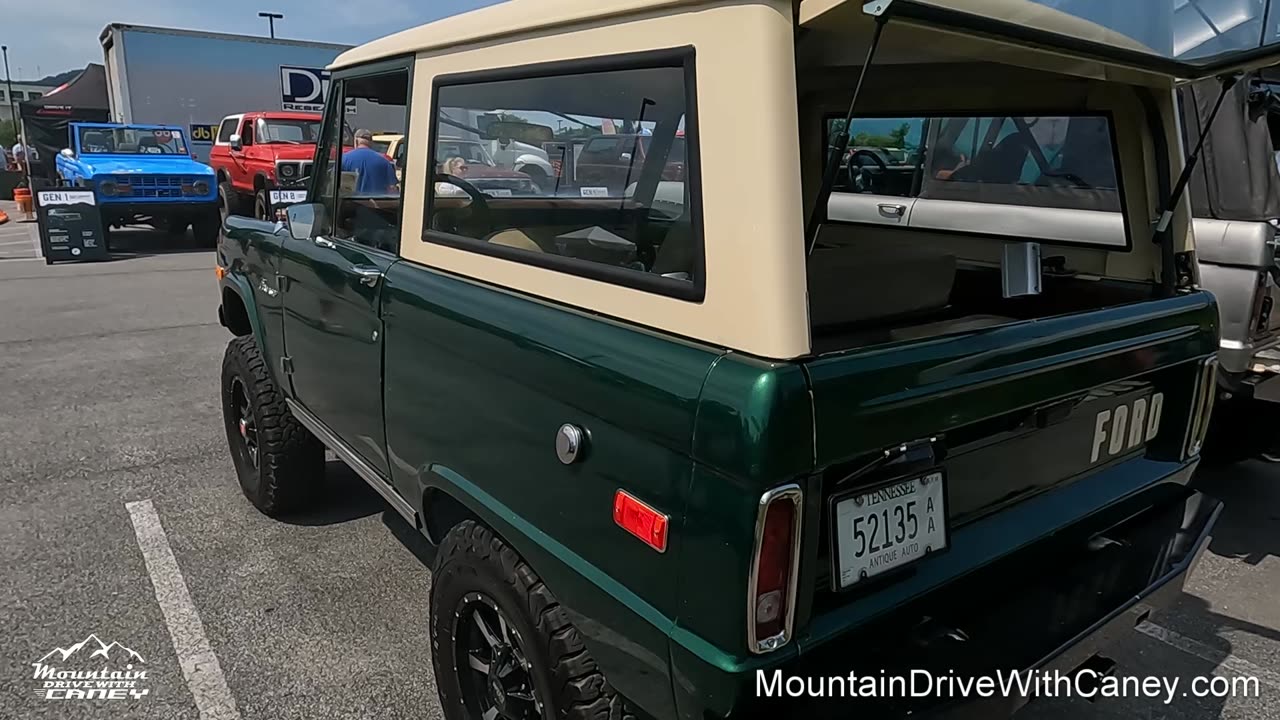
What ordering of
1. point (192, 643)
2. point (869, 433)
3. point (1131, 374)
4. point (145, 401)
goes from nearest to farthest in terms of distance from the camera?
point (869, 433) < point (1131, 374) < point (192, 643) < point (145, 401)

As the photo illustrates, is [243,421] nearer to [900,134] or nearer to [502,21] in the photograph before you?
→ [502,21]

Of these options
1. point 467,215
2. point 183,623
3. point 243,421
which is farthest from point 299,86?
point 467,215

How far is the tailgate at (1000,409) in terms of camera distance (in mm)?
1530

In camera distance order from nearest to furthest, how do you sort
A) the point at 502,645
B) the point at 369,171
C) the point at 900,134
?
the point at 502,645, the point at 369,171, the point at 900,134

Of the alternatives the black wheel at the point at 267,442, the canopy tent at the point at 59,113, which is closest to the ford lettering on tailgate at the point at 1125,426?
the black wheel at the point at 267,442

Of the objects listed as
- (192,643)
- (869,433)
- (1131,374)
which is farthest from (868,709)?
(192,643)

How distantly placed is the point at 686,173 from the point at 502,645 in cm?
Result: 124

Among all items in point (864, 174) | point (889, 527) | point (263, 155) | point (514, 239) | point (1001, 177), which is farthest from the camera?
point (263, 155)

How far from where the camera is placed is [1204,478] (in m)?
4.59

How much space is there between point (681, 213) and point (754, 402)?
1.68 ft

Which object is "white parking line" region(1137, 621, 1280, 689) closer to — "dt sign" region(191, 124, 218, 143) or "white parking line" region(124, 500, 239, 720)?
"white parking line" region(124, 500, 239, 720)

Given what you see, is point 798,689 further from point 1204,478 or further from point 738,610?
point 1204,478

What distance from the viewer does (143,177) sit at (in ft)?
43.8

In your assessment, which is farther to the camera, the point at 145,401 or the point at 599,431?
the point at 145,401
